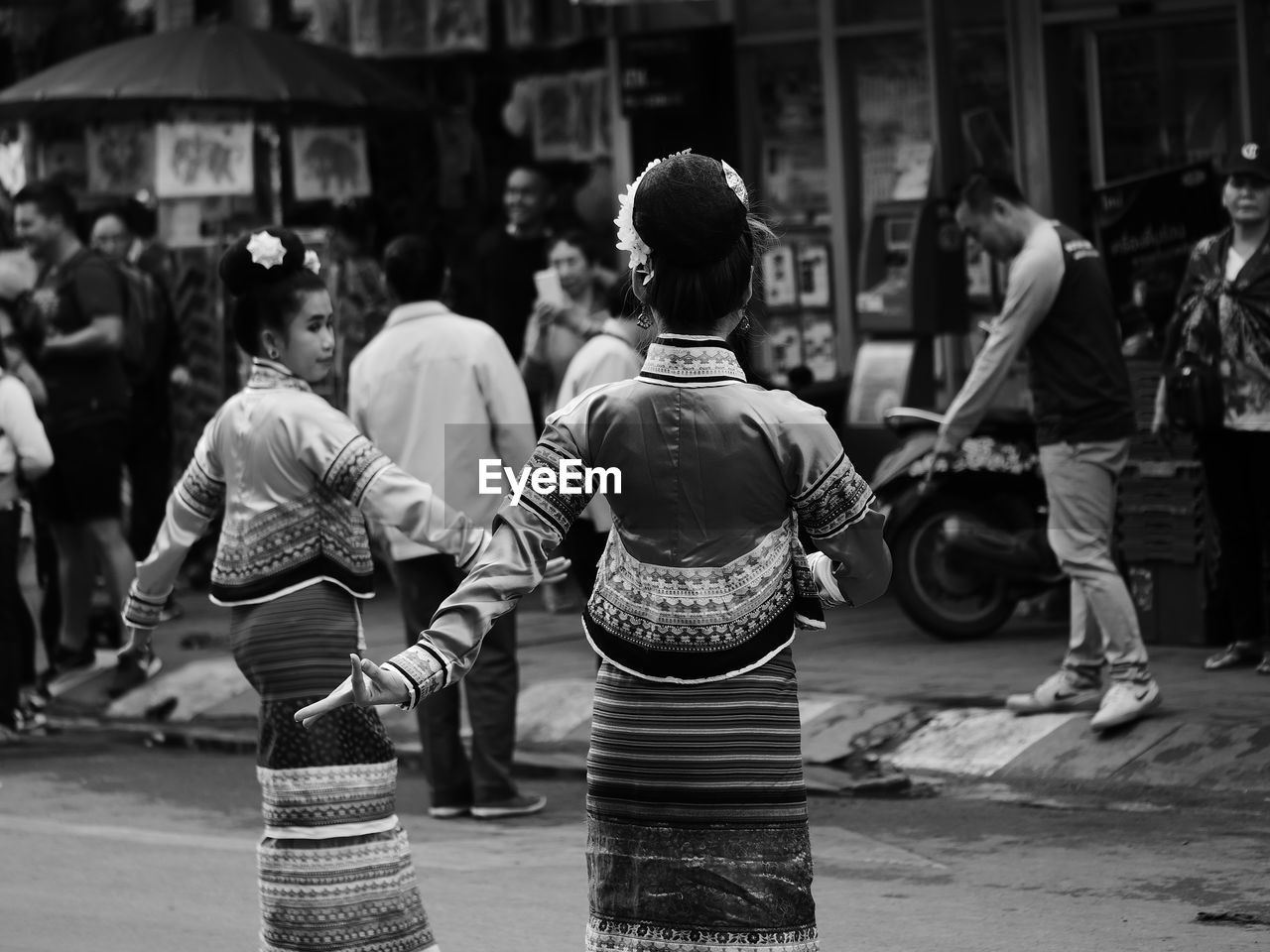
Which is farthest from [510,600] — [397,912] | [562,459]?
[397,912]

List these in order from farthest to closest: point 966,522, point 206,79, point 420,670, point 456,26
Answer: point 456,26, point 206,79, point 966,522, point 420,670

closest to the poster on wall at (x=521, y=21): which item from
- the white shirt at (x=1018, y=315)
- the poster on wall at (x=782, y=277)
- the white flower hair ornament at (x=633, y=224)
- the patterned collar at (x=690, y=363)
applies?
the poster on wall at (x=782, y=277)

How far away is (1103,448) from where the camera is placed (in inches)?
336

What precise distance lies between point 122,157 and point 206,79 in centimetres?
107

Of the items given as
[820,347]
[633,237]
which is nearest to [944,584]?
Result: [820,347]

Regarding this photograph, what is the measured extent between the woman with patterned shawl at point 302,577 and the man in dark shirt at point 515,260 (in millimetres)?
7373

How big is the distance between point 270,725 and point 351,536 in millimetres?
512

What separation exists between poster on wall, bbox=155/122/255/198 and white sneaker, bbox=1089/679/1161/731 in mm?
6871

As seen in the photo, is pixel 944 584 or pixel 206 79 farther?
pixel 206 79

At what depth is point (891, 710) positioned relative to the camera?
30.0 ft

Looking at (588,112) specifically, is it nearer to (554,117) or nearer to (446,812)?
(554,117)

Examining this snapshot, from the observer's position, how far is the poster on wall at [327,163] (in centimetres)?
1379

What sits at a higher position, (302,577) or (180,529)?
(180,529)

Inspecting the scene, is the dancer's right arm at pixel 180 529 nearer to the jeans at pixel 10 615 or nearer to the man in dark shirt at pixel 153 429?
the jeans at pixel 10 615
